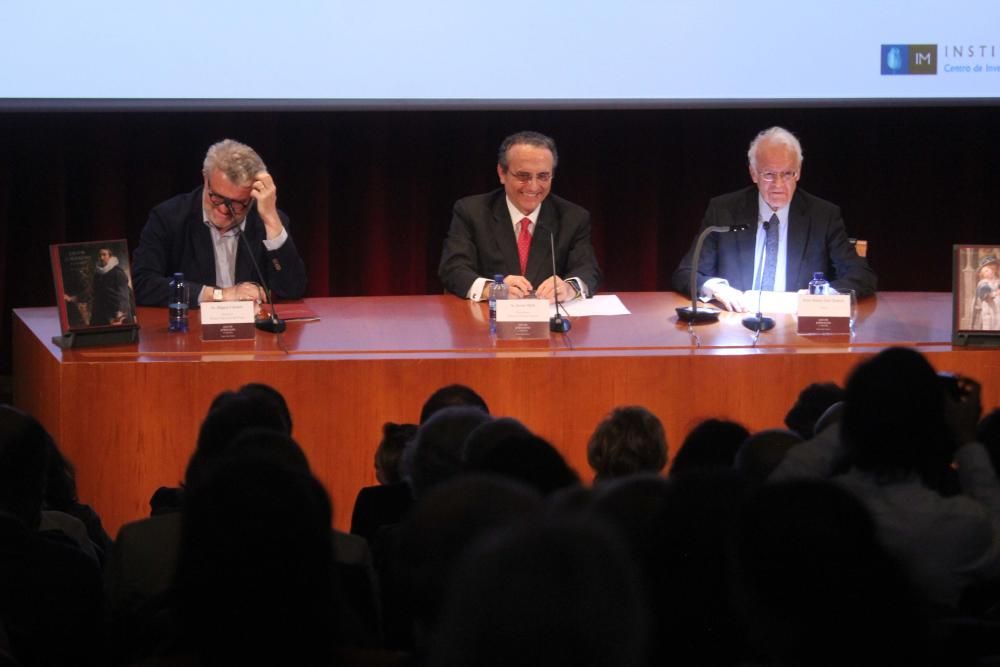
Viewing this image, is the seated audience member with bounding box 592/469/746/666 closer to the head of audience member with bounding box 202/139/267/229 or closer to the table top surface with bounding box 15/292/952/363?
the table top surface with bounding box 15/292/952/363

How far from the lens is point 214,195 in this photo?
4.59 metres

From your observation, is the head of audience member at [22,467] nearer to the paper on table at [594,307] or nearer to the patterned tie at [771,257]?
the paper on table at [594,307]

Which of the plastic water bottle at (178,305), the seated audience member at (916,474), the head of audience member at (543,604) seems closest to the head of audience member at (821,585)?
the head of audience member at (543,604)

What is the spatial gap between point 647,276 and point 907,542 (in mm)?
4685

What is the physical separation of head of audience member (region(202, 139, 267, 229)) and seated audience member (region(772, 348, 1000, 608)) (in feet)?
8.70

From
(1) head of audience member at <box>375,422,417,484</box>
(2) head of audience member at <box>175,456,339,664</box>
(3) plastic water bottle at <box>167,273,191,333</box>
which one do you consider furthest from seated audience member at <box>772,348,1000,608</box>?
(3) plastic water bottle at <box>167,273,191,333</box>

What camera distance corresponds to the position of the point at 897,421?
222 cm

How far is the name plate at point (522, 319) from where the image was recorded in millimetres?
4031

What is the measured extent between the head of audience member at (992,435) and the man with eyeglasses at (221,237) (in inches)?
100
